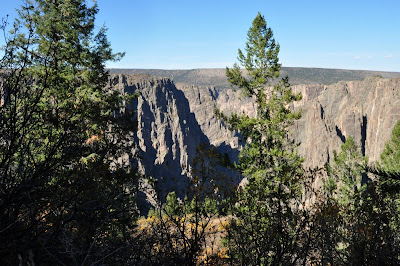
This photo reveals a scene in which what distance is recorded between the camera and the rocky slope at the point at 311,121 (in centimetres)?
9912

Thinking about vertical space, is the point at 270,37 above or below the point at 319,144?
above

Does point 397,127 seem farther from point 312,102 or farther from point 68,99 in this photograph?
point 312,102

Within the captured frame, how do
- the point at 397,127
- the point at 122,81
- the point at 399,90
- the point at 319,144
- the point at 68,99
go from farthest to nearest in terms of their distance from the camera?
the point at 122,81, the point at 319,144, the point at 399,90, the point at 397,127, the point at 68,99

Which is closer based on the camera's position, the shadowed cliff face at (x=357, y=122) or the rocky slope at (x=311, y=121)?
the shadowed cliff face at (x=357, y=122)

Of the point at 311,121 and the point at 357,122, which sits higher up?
the point at 357,122

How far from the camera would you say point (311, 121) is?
113m

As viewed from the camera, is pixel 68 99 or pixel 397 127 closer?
pixel 68 99

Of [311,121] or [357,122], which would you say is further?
[311,121]

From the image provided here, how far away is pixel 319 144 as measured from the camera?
10462 centimetres

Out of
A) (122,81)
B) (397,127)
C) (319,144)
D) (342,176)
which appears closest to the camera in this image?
(397,127)

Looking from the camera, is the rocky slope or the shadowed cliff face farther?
the rocky slope

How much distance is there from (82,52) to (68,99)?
2.53 metres

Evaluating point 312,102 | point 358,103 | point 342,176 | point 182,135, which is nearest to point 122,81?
point 182,135

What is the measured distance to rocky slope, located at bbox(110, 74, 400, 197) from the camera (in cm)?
9912
